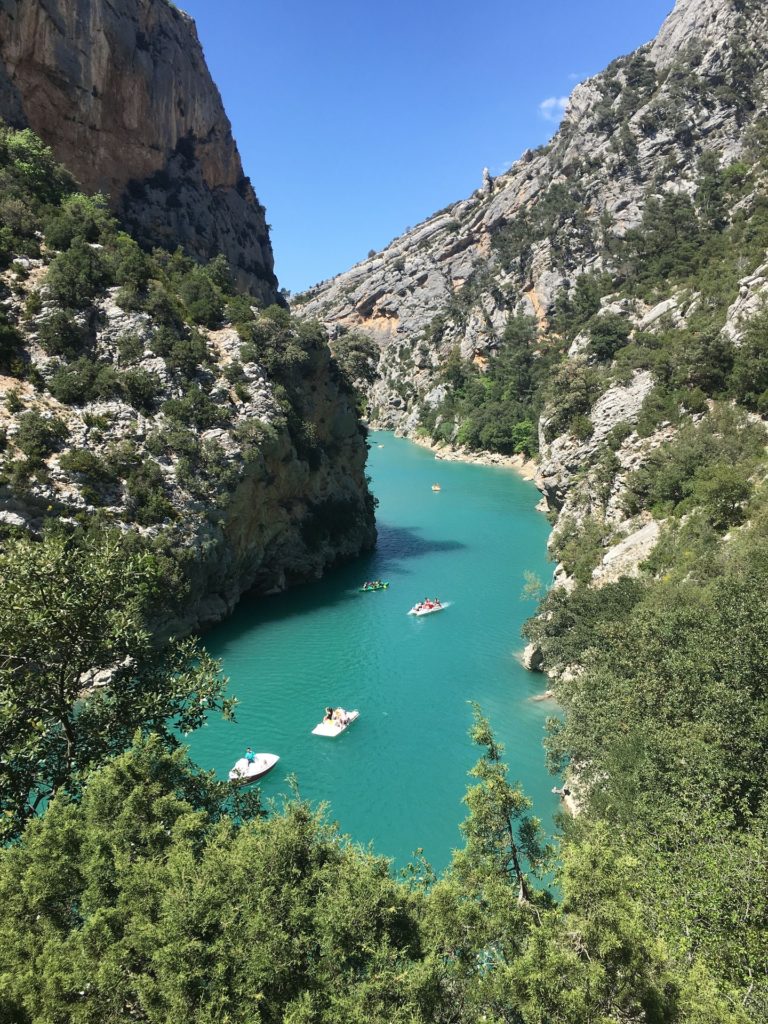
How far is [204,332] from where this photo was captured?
3628 cm

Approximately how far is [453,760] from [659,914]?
12035 mm

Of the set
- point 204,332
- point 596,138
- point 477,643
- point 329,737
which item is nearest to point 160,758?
point 329,737

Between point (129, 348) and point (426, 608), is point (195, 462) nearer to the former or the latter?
point (129, 348)

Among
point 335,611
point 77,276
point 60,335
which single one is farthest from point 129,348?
point 335,611

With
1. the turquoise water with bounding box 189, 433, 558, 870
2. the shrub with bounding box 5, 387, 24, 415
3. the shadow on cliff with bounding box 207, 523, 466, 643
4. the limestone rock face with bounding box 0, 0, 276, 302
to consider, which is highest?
the limestone rock face with bounding box 0, 0, 276, 302

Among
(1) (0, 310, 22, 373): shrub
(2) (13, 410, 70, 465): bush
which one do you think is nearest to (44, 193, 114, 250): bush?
(1) (0, 310, 22, 373): shrub

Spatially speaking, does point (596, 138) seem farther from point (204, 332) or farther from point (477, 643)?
point (477, 643)

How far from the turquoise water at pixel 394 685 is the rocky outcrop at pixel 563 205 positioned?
89.3 ft

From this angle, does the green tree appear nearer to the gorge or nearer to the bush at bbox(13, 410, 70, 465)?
the gorge

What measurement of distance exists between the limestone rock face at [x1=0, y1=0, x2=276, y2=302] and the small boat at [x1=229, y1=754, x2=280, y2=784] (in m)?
44.1

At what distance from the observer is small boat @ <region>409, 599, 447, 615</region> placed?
32.4 m

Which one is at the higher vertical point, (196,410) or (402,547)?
(196,410)

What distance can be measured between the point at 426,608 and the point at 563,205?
78954mm

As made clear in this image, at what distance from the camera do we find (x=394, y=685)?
2506 centimetres
